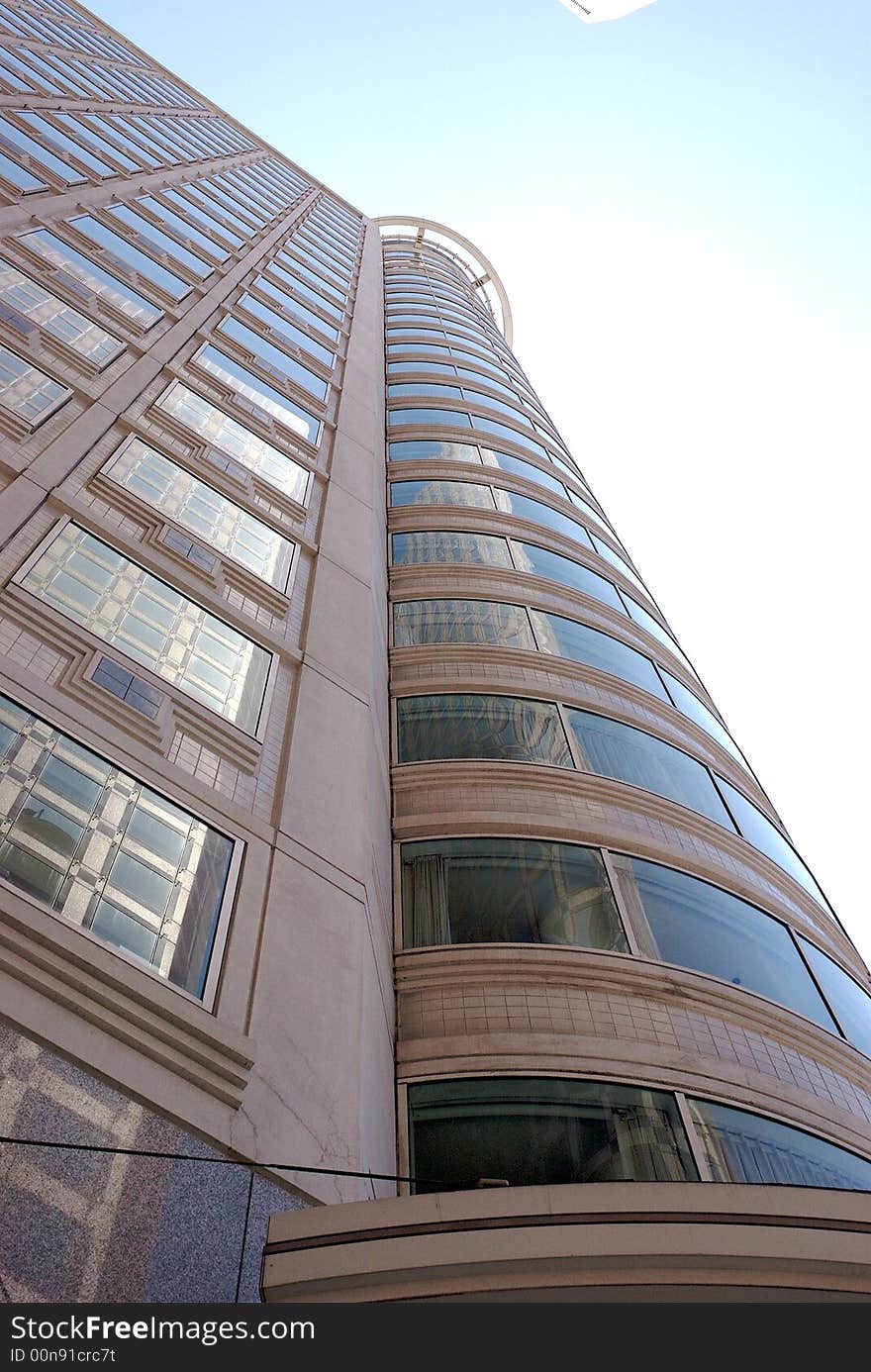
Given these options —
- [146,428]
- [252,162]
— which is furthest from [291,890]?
[252,162]

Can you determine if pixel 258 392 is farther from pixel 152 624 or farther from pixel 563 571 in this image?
pixel 152 624

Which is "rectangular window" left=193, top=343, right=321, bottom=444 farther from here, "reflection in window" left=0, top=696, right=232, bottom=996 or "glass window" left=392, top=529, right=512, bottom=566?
"reflection in window" left=0, top=696, right=232, bottom=996

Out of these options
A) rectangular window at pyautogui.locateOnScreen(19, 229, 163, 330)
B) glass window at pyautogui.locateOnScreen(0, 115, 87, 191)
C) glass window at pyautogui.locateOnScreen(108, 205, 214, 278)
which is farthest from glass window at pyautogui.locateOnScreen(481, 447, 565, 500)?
glass window at pyautogui.locateOnScreen(0, 115, 87, 191)

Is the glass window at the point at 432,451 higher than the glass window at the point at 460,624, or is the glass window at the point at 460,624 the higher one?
the glass window at the point at 432,451

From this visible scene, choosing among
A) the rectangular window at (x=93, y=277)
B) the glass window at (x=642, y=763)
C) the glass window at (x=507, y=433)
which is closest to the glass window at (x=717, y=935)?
the glass window at (x=642, y=763)

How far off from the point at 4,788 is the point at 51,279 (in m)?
11.4

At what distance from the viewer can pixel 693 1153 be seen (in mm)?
8023

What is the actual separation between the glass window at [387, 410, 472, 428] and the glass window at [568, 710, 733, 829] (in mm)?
11295

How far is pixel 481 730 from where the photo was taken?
1272 centimetres

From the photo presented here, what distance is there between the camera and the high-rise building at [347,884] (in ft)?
15.3

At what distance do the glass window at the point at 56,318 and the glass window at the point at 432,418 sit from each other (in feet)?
29.3

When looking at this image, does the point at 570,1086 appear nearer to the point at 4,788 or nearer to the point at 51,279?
the point at 4,788

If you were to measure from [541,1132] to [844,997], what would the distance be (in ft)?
18.0

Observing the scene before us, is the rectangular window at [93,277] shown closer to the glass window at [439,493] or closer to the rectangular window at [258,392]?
the rectangular window at [258,392]
